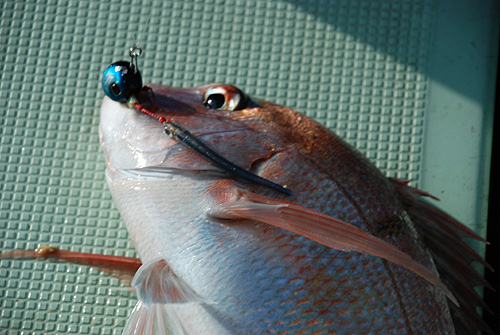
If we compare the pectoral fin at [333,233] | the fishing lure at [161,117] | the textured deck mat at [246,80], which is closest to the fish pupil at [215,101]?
the fishing lure at [161,117]

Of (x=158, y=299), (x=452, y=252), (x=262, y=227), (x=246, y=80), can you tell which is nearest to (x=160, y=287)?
(x=158, y=299)

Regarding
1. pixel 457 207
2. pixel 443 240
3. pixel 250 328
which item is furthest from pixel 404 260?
pixel 457 207

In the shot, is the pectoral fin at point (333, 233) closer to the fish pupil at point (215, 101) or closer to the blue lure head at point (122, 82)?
the fish pupil at point (215, 101)

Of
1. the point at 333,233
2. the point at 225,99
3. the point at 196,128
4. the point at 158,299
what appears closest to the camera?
the point at 333,233

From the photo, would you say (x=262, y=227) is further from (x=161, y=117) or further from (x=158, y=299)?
(x=161, y=117)

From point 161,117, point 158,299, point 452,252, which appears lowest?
point 158,299

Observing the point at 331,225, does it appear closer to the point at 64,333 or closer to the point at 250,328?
the point at 250,328

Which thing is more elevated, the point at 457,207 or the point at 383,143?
the point at 383,143

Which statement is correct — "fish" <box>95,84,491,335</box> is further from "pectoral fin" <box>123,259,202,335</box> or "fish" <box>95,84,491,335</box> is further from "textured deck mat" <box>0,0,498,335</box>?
"textured deck mat" <box>0,0,498,335</box>
